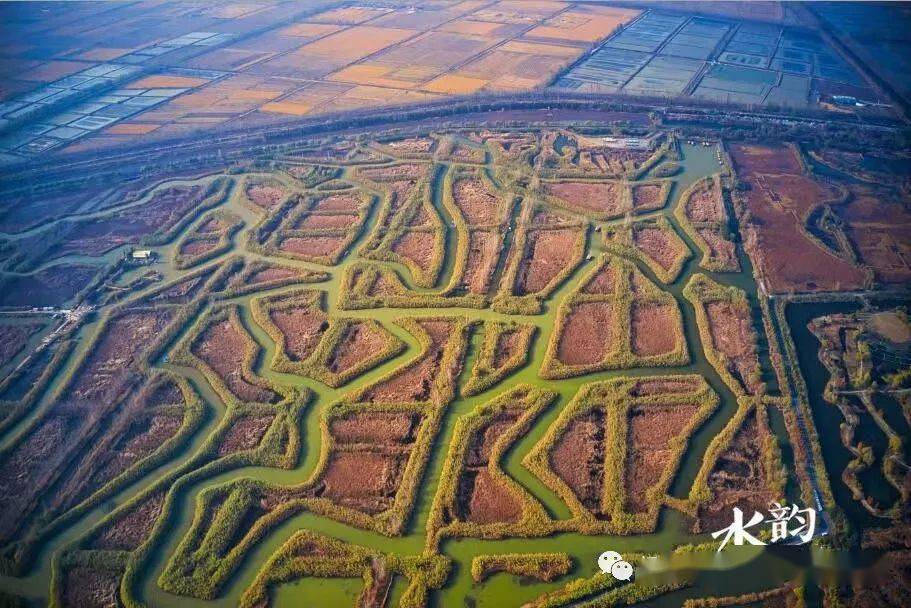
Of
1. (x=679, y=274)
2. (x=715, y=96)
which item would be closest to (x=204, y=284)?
(x=679, y=274)

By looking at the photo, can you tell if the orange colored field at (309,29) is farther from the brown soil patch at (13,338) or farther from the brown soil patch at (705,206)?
the brown soil patch at (13,338)

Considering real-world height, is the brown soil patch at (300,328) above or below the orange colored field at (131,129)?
below

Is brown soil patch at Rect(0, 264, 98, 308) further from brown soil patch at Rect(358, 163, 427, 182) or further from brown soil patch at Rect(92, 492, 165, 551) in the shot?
brown soil patch at Rect(358, 163, 427, 182)

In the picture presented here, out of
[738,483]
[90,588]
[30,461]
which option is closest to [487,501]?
[738,483]

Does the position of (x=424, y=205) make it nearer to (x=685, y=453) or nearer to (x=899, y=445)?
(x=685, y=453)

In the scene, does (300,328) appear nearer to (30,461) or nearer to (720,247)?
(30,461)

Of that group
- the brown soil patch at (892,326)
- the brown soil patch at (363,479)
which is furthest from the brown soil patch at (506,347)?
the brown soil patch at (892,326)
